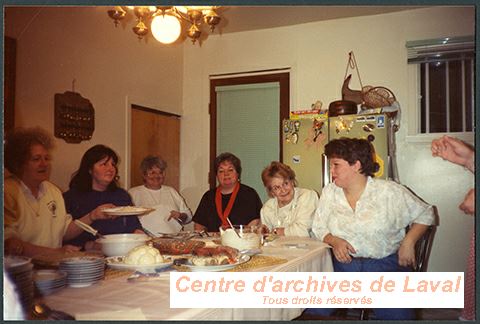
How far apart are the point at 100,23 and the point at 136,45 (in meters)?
0.34

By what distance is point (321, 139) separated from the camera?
3.12 meters

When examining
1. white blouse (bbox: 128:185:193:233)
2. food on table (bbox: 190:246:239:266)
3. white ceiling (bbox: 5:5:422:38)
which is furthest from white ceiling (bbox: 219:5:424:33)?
food on table (bbox: 190:246:239:266)

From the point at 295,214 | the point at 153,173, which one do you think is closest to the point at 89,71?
the point at 153,173

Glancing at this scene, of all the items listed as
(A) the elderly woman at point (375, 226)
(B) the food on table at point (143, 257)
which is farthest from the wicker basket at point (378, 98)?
(B) the food on table at point (143, 257)

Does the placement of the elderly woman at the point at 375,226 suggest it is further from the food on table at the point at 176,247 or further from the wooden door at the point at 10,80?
the wooden door at the point at 10,80

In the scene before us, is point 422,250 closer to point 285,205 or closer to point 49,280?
point 285,205

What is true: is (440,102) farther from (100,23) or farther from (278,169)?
(100,23)

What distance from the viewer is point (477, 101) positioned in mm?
1625

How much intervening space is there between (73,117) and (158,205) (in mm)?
786

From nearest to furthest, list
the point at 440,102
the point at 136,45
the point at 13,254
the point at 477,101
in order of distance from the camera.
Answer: the point at 13,254 < the point at 477,101 < the point at 440,102 < the point at 136,45

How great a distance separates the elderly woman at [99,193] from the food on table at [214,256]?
902 mm

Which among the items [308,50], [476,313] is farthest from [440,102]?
[476,313]

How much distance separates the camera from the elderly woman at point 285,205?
2193 mm

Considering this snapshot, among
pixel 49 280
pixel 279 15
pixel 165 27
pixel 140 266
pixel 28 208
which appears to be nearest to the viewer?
pixel 49 280
